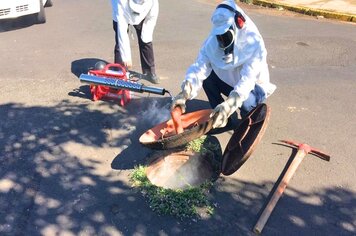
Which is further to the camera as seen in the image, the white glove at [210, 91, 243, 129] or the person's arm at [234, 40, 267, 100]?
the person's arm at [234, 40, 267, 100]

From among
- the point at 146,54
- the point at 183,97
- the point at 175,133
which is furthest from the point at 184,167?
the point at 146,54

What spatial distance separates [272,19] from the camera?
28.8 feet

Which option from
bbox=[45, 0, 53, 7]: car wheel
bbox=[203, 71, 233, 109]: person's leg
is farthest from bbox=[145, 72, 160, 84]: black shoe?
bbox=[45, 0, 53, 7]: car wheel

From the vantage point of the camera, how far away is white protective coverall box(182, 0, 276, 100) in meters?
3.73

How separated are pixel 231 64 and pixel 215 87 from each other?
62 cm

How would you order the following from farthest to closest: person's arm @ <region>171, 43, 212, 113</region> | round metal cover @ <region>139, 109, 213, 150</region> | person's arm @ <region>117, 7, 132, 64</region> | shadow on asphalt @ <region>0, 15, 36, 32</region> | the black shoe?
shadow on asphalt @ <region>0, 15, 36, 32</region>, the black shoe, person's arm @ <region>117, 7, 132, 64</region>, person's arm @ <region>171, 43, 212, 113</region>, round metal cover @ <region>139, 109, 213, 150</region>

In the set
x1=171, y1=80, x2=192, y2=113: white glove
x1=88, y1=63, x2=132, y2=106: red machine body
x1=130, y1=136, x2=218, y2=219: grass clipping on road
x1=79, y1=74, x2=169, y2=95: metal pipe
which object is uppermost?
x1=171, y1=80, x2=192, y2=113: white glove

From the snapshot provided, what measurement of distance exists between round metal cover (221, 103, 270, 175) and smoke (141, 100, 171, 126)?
124cm

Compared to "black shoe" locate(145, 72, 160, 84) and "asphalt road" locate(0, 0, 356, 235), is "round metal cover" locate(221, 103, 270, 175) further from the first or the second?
"black shoe" locate(145, 72, 160, 84)

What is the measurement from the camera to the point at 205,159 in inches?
160

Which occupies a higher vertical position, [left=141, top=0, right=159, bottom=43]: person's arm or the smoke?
[left=141, top=0, right=159, bottom=43]: person's arm

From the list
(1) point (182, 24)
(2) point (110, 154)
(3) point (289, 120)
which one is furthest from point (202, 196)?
(1) point (182, 24)

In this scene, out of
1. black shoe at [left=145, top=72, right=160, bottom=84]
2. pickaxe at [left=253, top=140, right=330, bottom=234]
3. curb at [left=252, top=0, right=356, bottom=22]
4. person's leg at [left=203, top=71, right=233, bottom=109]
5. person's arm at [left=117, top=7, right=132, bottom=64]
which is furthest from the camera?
curb at [left=252, top=0, right=356, bottom=22]

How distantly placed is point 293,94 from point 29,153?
365 cm
